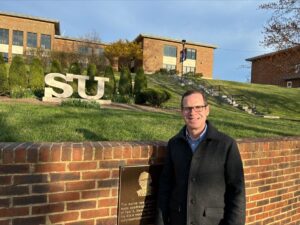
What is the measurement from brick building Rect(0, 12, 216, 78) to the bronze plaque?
41560mm

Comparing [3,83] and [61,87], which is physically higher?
[3,83]

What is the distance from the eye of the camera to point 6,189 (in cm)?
262

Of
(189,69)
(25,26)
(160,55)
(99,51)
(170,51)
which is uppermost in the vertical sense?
(25,26)

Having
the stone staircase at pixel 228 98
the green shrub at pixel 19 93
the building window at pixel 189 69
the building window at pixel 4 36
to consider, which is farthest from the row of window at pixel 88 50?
the green shrub at pixel 19 93

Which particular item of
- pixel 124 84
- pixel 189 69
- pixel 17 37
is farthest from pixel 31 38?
pixel 124 84

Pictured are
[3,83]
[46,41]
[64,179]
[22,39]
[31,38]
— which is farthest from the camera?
[46,41]

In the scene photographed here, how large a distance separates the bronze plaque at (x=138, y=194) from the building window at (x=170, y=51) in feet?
177

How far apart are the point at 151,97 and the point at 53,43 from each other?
37100 mm

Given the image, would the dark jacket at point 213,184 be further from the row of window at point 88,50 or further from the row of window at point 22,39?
the row of window at point 22,39

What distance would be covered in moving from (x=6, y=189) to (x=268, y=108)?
2599 cm

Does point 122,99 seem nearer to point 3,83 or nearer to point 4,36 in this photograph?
point 3,83

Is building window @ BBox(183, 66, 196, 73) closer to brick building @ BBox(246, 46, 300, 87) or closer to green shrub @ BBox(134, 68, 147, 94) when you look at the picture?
brick building @ BBox(246, 46, 300, 87)

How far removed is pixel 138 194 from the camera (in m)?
3.28

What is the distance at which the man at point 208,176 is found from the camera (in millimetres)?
2701
